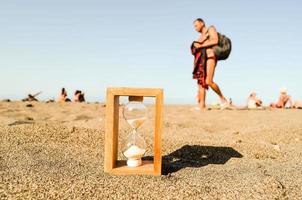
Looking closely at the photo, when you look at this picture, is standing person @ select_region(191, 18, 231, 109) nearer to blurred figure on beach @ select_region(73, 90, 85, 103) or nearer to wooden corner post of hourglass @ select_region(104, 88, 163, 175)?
wooden corner post of hourglass @ select_region(104, 88, 163, 175)

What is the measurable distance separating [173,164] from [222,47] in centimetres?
494

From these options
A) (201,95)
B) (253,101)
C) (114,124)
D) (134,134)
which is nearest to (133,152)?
(134,134)

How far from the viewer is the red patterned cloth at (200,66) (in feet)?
29.0

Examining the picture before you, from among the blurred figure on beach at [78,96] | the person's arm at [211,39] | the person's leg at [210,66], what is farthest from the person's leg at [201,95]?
the blurred figure on beach at [78,96]

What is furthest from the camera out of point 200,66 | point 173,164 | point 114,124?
point 200,66

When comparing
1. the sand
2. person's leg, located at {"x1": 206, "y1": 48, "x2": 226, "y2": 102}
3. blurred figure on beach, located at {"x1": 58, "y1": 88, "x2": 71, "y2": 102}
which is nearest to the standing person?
person's leg, located at {"x1": 206, "y1": 48, "x2": 226, "y2": 102}

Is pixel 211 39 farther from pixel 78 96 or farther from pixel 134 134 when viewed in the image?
pixel 78 96

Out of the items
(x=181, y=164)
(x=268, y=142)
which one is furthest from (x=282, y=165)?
(x=268, y=142)

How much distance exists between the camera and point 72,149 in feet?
15.7

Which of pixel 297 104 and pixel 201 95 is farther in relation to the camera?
pixel 297 104

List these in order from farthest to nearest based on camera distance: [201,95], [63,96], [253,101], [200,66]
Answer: [63,96], [253,101], [201,95], [200,66]

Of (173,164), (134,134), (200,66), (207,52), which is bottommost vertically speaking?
(173,164)

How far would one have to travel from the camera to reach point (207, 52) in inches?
346

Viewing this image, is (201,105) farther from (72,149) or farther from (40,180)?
(40,180)
